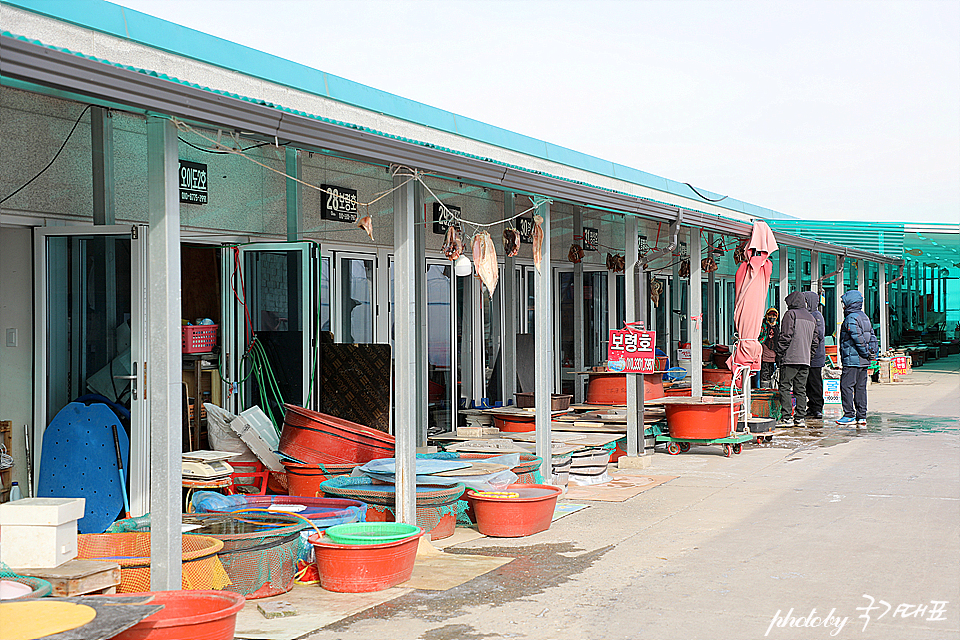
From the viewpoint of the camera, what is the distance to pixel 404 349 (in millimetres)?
7320

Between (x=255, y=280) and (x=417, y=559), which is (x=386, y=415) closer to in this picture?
(x=255, y=280)

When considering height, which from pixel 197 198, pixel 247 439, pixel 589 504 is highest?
pixel 197 198

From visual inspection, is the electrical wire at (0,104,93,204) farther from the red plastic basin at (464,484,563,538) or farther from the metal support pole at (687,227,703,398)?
the metal support pole at (687,227,703,398)

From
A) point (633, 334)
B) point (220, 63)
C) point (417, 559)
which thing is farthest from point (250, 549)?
point (633, 334)

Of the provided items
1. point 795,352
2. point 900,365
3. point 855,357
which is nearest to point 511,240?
point 795,352

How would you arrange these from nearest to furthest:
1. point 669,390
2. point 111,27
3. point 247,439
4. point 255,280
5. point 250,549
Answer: point 250,549
point 111,27
point 247,439
point 255,280
point 669,390

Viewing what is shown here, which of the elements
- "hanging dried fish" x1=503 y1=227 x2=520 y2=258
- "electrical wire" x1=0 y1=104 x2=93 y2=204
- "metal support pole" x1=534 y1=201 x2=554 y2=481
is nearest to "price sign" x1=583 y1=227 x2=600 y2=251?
"hanging dried fish" x1=503 y1=227 x2=520 y2=258

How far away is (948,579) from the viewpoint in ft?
20.7

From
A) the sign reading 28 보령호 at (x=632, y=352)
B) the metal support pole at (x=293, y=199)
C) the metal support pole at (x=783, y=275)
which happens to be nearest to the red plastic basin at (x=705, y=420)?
the sign reading 28 보령호 at (x=632, y=352)

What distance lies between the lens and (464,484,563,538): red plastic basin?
789 centimetres

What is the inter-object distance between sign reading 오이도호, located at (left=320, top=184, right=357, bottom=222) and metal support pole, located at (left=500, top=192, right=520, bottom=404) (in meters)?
3.59

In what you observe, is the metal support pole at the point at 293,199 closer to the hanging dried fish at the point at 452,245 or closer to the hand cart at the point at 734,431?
the hanging dried fish at the point at 452,245

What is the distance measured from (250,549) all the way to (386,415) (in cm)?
417

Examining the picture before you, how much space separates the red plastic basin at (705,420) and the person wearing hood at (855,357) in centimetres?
407
